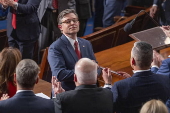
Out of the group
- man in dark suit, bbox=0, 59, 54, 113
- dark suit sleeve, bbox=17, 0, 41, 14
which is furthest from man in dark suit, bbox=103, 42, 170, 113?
dark suit sleeve, bbox=17, 0, 41, 14

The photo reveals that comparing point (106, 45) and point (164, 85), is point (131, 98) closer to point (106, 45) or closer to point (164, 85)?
point (164, 85)

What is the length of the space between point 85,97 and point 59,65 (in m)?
0.87

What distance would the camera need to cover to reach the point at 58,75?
12.8 ft

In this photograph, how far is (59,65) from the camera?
3.91 m

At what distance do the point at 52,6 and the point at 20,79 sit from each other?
9.03 ft

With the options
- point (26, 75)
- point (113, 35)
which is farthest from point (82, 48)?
point (113, 35)

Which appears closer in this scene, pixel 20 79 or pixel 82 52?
pixel 20 79

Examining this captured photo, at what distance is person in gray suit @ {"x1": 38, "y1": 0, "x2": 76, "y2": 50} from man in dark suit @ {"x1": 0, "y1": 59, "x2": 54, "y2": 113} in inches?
99.4

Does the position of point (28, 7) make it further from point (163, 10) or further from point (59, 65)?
point (163, 10)

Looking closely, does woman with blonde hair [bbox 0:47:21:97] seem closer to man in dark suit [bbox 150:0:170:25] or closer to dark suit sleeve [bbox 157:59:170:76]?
dark suit sleeve [bbox 157:59:170:76]

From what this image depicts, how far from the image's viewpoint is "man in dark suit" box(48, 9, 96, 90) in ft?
12.8

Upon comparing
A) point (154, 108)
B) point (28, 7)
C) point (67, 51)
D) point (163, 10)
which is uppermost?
point (163, 10)

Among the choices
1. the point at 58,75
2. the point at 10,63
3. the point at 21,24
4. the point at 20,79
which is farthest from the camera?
the point at 21,24

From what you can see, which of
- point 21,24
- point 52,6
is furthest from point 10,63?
point 52,6
